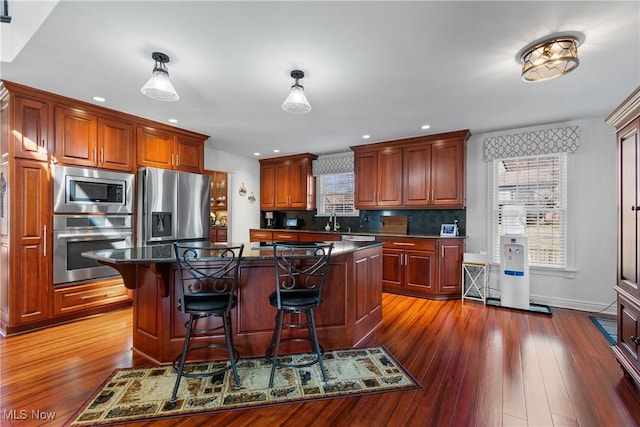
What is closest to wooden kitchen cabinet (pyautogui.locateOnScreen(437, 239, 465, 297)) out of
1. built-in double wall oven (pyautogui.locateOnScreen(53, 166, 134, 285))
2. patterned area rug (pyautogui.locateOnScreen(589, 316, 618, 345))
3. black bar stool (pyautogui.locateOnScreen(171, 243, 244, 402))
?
patterned area rug (pyautogui.locateOnScreen(589, 316, 618, 345))

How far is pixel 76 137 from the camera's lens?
326 cm

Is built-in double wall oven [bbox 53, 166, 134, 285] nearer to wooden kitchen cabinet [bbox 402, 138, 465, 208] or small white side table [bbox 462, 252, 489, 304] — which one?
wooden kitchen cabinet [bbox 402, 138, 465, 208]

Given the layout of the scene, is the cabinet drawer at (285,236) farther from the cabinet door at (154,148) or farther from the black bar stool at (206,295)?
the black bar stool at (206,295)

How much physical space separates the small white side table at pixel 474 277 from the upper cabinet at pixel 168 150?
13.8 feet

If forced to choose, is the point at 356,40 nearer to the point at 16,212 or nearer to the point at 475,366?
the point at 475,366

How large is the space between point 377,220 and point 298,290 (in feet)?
11.2

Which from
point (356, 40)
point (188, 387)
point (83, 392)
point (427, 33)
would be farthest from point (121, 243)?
point (427, 33)

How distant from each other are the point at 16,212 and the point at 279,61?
2938 millimetres

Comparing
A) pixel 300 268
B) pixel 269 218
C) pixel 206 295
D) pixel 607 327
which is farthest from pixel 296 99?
pixel 269 218

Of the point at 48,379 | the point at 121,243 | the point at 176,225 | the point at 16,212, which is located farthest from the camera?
the point at 176,225

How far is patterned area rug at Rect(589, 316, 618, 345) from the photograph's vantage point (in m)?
2.89

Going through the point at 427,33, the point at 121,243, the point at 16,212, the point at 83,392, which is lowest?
the point at 83,392

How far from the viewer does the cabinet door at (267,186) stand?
635cm

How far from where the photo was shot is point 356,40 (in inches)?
81.7
